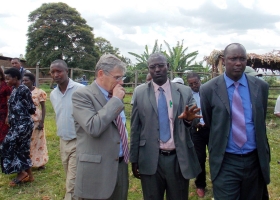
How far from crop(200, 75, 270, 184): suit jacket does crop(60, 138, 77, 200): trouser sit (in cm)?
165

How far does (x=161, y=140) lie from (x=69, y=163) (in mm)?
1424

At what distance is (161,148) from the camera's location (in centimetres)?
284

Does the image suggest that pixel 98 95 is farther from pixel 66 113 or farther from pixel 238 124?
pixel 66 113

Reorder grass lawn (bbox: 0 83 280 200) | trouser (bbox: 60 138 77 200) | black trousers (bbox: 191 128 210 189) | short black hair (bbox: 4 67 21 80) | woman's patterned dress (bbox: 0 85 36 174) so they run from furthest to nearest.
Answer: short black hair (bbox: 4 67 21 80)
woman's patterned dress (bbox: 0 85 36 174)
grass lawn (bbox: 0 83 280 200)
black trousers (bbox: 191 128 210 189)
trouser (bbox: 60 138 77 200)

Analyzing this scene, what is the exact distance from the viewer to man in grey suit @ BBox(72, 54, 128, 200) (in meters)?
2.36

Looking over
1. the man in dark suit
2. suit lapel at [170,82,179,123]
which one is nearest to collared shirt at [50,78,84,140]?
suit lapel at [170,82,179,123]

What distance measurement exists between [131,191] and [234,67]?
2.63 meters

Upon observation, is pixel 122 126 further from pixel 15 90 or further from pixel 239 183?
pixel 15 90

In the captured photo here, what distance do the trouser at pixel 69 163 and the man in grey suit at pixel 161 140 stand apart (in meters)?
1.01

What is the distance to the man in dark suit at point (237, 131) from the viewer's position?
8.65ft

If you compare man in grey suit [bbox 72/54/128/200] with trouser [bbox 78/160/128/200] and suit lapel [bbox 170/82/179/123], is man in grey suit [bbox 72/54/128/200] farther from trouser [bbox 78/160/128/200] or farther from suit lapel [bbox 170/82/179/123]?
suit lapel [bbox 170/82/179/123]

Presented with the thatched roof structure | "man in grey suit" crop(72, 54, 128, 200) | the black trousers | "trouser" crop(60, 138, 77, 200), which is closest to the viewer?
"man in grey suit" crop(72, 54, 128, 200)

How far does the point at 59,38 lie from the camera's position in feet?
106

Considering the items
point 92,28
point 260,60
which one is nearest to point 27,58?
point 92,28
